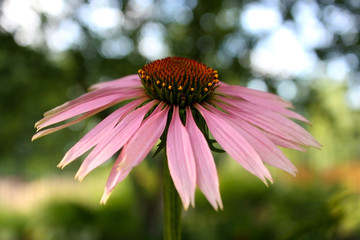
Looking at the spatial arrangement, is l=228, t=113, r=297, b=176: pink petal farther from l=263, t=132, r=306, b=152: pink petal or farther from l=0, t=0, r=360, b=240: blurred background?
l=0, t=0, r=360, b=240: blurred background

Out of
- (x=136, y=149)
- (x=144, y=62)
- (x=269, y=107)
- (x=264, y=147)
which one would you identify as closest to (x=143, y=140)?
(x=136, y=149)

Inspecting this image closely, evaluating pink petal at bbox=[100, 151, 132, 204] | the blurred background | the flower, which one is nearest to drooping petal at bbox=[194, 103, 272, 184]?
the flower

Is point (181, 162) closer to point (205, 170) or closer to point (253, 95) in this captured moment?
point (205, 170)

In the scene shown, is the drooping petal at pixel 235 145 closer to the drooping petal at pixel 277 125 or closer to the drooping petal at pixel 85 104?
the drooping petal at pixel 277 125

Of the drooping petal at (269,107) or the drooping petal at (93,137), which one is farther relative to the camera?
the drooping petal at (269,107)

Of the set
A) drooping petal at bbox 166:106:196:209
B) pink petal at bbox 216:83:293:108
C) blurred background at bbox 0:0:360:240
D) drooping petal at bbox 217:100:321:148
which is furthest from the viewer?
blurred background at bbox 0:0:360:240

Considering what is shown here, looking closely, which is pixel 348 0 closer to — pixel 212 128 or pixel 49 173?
pixel 212 128

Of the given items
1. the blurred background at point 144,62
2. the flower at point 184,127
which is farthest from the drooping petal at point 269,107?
the blurred background at point 144,62

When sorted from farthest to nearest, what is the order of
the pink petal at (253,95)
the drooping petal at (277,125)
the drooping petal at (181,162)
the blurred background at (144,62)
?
the blurred background at (144,62), the pink petal at (253,95), the drooping petal at (277,125), the drooping petal at (181,162)
